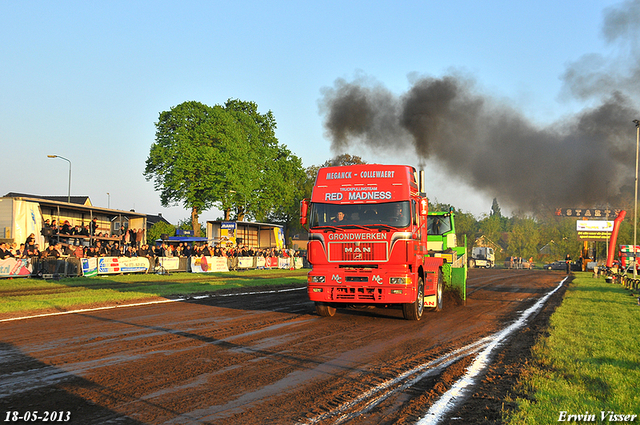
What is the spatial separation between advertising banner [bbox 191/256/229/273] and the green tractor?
19.1 meters

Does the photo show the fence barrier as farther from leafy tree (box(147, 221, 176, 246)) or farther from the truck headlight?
leafy tree (box(147, 221, 176, 246))

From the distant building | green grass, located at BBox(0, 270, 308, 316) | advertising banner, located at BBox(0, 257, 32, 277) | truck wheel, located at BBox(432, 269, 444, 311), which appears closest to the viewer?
green grass, located at BBox(0, 270, 308, 316)

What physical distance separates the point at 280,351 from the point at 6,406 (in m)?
4.16

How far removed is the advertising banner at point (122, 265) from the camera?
26609mm

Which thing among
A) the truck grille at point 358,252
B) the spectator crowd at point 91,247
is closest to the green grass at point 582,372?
the truck grille at point 358,252

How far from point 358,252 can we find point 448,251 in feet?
20.5

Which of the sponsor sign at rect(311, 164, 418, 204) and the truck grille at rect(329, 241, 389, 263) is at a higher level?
the sponsor sign at rect(311, 164, 418, 204)

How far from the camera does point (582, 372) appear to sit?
272 inches

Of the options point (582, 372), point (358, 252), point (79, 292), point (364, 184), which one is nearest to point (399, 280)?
point (358, 252)

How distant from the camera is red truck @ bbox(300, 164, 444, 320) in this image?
11664 mm

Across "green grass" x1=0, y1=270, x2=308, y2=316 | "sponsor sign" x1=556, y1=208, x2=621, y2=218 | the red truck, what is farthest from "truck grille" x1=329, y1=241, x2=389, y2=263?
"sponsor sign" x1=556, y1=208, x2=621, y2=218

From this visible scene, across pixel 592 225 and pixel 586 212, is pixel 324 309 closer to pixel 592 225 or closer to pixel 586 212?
pixel 592 225

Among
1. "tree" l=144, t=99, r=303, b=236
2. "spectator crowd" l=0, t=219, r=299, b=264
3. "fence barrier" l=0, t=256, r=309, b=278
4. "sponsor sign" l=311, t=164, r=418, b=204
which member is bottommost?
"fence barrier" l=0, t=256, r=309, b=278

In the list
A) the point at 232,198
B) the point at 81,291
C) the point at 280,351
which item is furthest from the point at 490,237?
the point at 280,351
